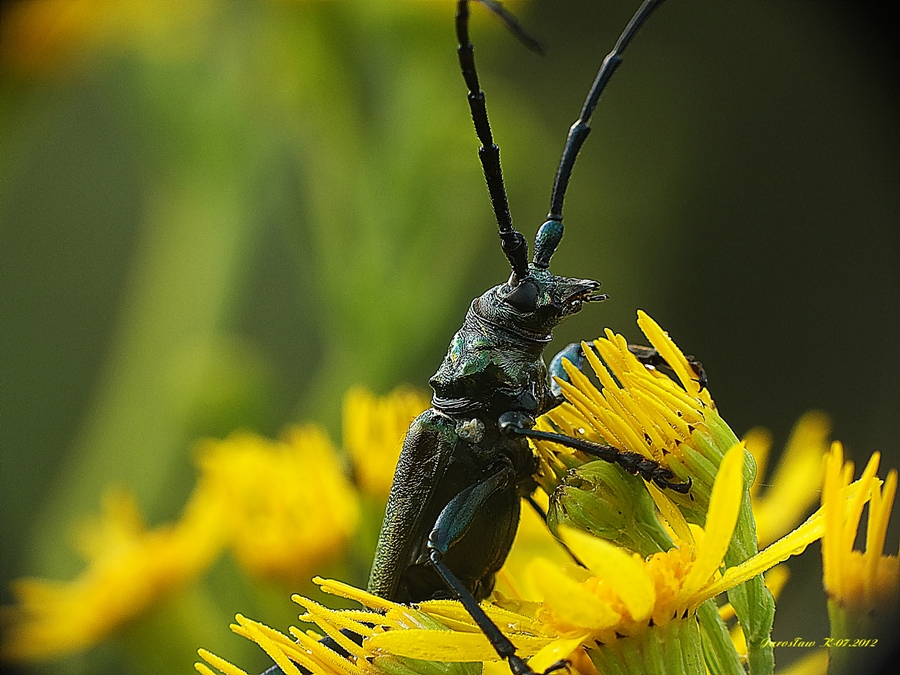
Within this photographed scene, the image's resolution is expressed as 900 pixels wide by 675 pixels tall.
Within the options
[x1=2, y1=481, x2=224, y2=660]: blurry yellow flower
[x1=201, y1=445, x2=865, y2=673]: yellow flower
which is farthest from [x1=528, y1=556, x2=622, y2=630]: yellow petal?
[x1=2, y1=481, x2=224, y2=660]: blurry yellow flower

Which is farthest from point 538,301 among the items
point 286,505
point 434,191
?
point 434,191

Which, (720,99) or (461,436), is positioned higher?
(720,99)

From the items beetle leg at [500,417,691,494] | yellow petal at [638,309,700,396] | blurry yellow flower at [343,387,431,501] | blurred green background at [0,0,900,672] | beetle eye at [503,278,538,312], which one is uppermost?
blurred green background at [0,0,900,672]

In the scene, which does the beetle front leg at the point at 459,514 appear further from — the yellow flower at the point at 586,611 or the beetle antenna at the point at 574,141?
the beetle antenna at the point at 574,141

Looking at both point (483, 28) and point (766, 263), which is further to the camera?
point (766, 263)

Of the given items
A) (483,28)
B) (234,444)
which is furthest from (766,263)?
(234,444)

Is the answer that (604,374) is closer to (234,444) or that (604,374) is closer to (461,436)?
(461,436)

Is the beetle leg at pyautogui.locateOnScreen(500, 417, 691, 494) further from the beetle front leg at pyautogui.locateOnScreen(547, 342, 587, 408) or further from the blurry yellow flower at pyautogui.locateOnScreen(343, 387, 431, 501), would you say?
the blurry yellow flower at pyautogui.locateOnScreen(343, 387, 431, 501)

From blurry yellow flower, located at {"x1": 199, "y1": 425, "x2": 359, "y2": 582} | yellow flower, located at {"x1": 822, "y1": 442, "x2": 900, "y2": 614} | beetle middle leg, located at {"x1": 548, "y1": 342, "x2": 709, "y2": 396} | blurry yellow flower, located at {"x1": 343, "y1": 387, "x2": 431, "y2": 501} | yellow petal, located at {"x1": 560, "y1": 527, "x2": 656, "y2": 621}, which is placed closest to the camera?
yellow petal, located at {"x1": 560, "y1": 527, "x2": 656, "y2": 621}

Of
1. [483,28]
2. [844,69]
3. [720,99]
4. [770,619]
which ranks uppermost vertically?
[483,28]
